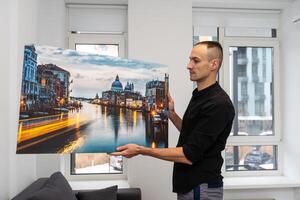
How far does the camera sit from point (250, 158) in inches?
131

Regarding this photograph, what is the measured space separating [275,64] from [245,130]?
2.50ft

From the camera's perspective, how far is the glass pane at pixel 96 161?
3088mm

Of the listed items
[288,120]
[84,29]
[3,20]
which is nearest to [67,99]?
[3,20]

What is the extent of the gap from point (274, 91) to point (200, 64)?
1.91 metres

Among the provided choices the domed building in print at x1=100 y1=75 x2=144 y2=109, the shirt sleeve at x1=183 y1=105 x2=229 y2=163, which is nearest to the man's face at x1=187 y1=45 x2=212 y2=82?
the shirt sleeve at x1=183 y1=105 x2=229 y2=163

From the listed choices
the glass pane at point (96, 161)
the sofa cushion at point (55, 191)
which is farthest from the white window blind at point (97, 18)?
the sofa cushion at point (55, 191)

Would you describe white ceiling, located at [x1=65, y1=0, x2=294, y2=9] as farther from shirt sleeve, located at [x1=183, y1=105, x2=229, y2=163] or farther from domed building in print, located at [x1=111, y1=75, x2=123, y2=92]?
shirt sleeve, located at [x1=183, y1=105, x2=229, y2=163]

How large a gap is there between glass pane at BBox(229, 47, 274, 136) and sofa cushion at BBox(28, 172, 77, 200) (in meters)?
1.87

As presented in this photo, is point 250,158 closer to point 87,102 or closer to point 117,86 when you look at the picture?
point 117,86

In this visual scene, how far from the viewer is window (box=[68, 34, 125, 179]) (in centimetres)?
309

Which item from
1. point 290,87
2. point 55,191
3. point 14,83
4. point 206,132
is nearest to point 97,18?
point 14,83

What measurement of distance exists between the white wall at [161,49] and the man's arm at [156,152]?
115 cm

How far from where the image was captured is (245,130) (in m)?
3.31

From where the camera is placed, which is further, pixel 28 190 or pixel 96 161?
pixel 96 161
